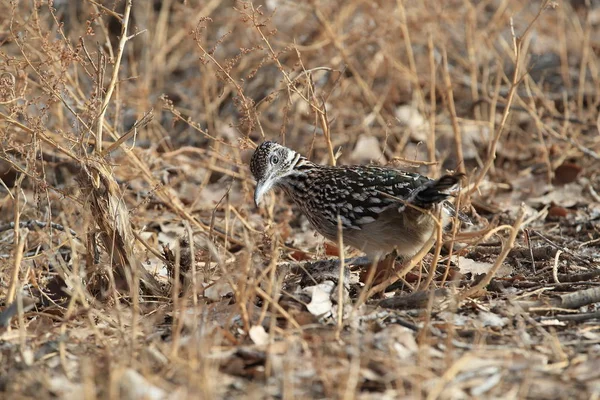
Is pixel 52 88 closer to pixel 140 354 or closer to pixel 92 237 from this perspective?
Result: pixel 92 237

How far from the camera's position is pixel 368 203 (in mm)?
5148

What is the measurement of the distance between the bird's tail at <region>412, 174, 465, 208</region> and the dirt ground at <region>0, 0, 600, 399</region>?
259 millimetres

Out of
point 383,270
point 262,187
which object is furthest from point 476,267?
point 262,187

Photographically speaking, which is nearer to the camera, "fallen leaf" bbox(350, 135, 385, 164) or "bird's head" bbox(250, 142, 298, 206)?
"bird's head" bbox(250, 142, 298, 206)

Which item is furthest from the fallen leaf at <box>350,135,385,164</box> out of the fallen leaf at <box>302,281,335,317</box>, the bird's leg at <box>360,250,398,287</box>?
the fallen leaf at <box>302,281,335,317</box>

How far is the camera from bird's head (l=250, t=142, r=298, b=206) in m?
5.48

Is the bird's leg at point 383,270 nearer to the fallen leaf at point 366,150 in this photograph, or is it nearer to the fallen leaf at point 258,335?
the fallen leaf at point 258,335

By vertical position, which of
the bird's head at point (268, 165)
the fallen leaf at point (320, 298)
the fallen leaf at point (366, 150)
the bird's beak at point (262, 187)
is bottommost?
the fallen leaf at point (320, 298)

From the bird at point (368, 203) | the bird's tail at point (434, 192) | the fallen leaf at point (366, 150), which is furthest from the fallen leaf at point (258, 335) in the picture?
the fallen leaf at point (366, 150)

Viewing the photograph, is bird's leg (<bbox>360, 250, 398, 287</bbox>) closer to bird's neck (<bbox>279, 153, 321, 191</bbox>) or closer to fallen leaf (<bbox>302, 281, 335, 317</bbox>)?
fallen leaf (<bbox>302, 281, 335, 317</bbox>)

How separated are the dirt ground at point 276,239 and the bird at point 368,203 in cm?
16

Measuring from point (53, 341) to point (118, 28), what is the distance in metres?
6.14

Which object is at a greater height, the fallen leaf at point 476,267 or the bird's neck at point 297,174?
the bird's neck at point 297,174

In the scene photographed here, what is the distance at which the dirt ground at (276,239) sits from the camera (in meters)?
3.55
